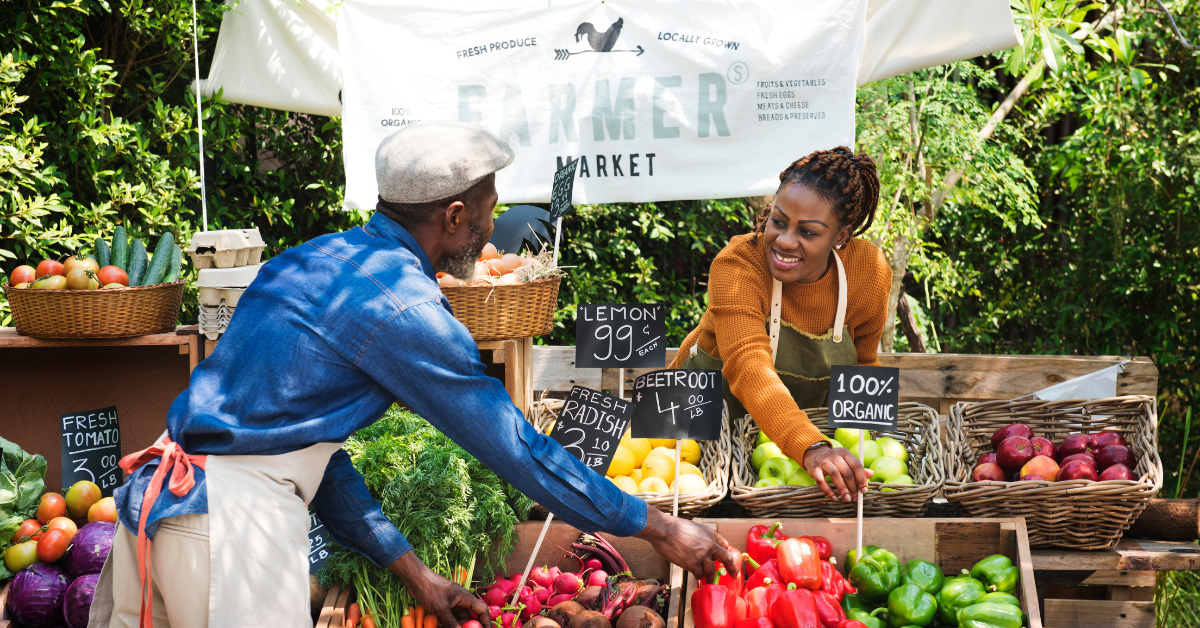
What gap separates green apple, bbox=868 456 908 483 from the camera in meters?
2.37

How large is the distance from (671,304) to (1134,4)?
299 centimetres

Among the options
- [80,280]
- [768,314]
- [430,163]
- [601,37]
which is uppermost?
[601,37]

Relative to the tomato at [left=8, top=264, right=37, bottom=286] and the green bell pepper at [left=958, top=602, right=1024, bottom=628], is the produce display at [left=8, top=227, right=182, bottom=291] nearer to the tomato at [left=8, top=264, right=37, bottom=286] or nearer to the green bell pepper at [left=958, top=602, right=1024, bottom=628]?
the tomato at [left=8, top=264, right=37, bottom=286]

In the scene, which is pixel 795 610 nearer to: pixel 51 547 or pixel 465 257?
pixel 465 257

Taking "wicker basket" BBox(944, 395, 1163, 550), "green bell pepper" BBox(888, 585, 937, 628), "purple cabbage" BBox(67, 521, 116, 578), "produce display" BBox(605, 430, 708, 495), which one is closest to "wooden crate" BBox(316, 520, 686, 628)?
"produce display" BBox(605, 430, 708, 495)

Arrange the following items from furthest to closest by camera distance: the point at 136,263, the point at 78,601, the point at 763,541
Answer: the point at 136,263 < the point at 78,601 < the point at 763,541

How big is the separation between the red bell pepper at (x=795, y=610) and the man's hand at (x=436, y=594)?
634mm

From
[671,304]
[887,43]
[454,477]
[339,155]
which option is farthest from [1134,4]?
[454,477]

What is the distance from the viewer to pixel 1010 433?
8.46 feet

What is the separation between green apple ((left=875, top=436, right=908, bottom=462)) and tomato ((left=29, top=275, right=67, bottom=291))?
247cm

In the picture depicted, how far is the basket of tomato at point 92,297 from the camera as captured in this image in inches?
106

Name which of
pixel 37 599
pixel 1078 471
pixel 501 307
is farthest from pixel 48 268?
pixel 1078 471

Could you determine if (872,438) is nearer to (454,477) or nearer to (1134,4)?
(454,477)

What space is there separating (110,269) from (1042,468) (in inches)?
109
